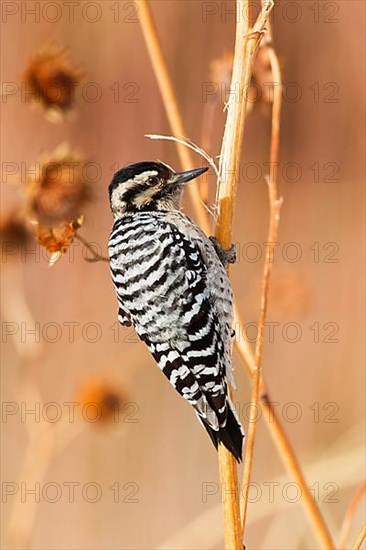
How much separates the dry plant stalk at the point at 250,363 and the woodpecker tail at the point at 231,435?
77 millimetres

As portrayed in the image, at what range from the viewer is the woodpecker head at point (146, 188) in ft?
7.87

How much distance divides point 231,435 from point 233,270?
7.52ft

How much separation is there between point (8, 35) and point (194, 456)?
207cm

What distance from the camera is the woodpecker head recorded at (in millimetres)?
2398

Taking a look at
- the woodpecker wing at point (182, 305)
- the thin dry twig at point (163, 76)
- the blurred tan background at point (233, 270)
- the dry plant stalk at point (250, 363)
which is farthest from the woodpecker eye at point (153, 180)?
the blurred tan background at point (233, 270)

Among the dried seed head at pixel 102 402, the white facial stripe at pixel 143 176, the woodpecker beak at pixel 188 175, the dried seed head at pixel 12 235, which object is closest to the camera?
the woodpecker beak at pixel 188 175

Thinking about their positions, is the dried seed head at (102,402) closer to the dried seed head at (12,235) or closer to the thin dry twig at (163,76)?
the dried seed head at (12,235)

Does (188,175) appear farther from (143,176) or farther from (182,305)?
(182,305)

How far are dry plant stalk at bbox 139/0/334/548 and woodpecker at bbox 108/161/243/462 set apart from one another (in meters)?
0.11

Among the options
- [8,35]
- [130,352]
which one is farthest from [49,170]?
Result: [8,35]

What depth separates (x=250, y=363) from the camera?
6.17ft

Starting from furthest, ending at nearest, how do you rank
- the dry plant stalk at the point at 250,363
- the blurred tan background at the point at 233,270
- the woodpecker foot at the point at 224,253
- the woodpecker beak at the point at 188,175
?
the blurred tan background at the point at 233,270 → the woodpecker beak at the point at 188,175 → the woodpecker foot at the point at 224,253 → the dry plant stalk at the point at 250,363

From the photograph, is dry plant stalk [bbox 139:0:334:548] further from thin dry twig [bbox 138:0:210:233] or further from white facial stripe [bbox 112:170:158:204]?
white facial stripe [bbox 112:170:158:204]

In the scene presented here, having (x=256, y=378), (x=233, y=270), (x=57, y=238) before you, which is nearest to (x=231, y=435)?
(x=256, y=378)
